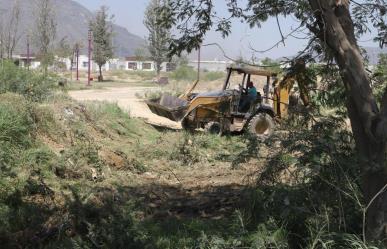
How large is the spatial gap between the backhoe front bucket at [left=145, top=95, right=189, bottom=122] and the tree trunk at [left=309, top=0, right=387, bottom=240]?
11062mm

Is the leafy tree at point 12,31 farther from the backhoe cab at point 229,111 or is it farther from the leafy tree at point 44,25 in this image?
the backhoe cab at point 229,111

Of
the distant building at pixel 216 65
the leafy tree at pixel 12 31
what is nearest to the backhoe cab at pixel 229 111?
the distant building at pixel 216 65

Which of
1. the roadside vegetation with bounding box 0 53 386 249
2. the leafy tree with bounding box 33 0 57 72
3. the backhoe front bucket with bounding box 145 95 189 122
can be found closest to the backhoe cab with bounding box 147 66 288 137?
the backhoe front bucket with bounding box 145 95 189 122

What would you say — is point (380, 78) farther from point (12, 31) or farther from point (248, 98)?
point (12, 31)

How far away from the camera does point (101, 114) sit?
14.1m

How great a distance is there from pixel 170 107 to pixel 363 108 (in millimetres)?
12080

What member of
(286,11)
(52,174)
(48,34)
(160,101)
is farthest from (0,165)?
(48,34)

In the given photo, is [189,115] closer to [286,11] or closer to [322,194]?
[286,11]

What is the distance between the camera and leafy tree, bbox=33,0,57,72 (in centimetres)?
4838

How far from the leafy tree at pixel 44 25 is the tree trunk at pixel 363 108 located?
44.9 meters

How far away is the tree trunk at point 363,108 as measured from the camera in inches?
189

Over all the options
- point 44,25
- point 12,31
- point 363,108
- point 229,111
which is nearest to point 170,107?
point 229,111

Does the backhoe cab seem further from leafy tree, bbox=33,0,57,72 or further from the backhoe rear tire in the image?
leafy tree, bbox=33,0,57,72

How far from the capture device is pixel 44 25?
48750 mm
